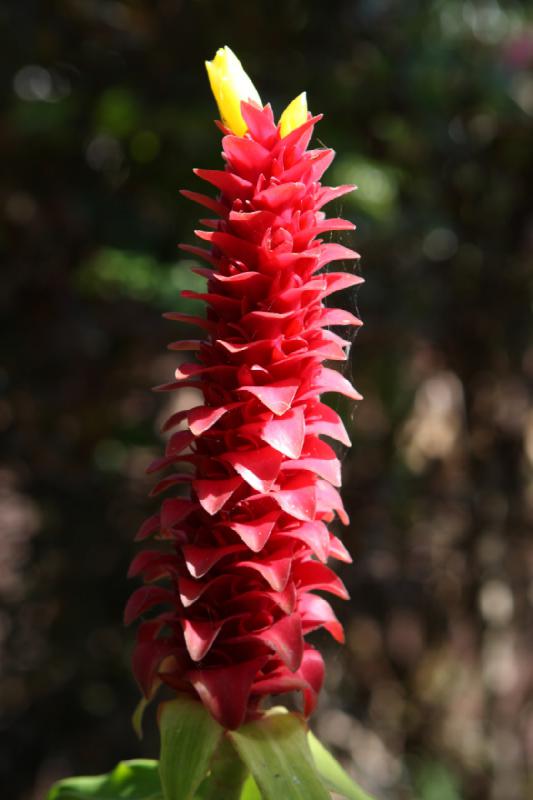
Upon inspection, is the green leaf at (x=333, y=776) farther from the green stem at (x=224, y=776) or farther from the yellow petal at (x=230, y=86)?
the yellow petal at (x=230, y=86)

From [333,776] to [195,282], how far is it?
1276 mm

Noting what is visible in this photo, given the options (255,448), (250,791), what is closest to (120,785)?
(250,791)

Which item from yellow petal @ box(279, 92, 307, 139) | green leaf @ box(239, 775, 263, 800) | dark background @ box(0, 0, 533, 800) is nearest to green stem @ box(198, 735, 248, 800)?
green leaf @ box(239, 775, 263, 800)

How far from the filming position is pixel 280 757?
0.73m

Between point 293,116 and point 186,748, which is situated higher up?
point 293,116

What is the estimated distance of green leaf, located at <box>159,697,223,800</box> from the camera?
72cm

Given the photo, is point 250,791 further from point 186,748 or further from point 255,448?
point 255,448

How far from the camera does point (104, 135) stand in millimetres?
2248

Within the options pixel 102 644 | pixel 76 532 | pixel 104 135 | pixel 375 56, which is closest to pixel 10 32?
pixel 104 135

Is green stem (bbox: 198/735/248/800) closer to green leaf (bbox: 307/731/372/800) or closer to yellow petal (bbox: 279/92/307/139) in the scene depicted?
green leaf (bbox: 307/731/372/800)

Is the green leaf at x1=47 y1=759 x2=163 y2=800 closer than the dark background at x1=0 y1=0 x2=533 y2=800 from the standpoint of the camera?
Yes

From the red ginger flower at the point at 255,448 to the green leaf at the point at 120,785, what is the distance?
121mm

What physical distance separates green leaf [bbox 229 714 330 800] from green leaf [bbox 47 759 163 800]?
5.0 inches

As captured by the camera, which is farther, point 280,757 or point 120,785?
point 120,785
